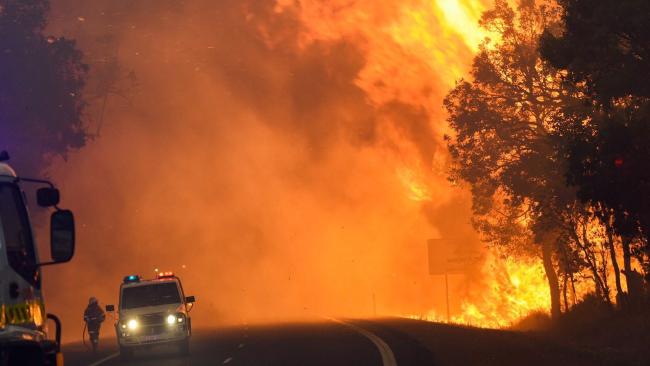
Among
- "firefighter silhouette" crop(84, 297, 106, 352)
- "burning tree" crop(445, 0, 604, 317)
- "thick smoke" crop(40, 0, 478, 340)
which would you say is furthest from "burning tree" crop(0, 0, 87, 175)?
"thick smoke" crop(40, 0, 478, 340)

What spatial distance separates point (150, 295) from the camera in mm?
34906

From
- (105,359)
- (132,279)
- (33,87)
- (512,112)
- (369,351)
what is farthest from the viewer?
(33,87)

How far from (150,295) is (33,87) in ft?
82.6

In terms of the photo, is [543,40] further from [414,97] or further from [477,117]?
[414,97]

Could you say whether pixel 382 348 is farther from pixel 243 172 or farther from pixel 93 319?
pixel 243 172

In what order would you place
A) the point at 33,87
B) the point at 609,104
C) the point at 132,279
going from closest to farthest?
1. the point at 609,104
2. the point at 132,279
3. the point at 33,87

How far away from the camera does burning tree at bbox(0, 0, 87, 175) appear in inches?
2206

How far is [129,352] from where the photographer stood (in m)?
33.8

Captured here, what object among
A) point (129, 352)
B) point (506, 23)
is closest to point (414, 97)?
point (506, 23)

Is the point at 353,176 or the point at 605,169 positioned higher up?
the point at 353,176

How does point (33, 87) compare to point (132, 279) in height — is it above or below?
above

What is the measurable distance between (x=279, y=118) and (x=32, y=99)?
316 feet

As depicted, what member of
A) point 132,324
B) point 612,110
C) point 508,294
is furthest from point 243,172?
point 612,110

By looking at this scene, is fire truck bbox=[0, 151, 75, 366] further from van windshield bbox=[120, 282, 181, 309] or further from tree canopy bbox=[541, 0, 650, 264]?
van windshield bbox=[120, 282, 181, 309]
